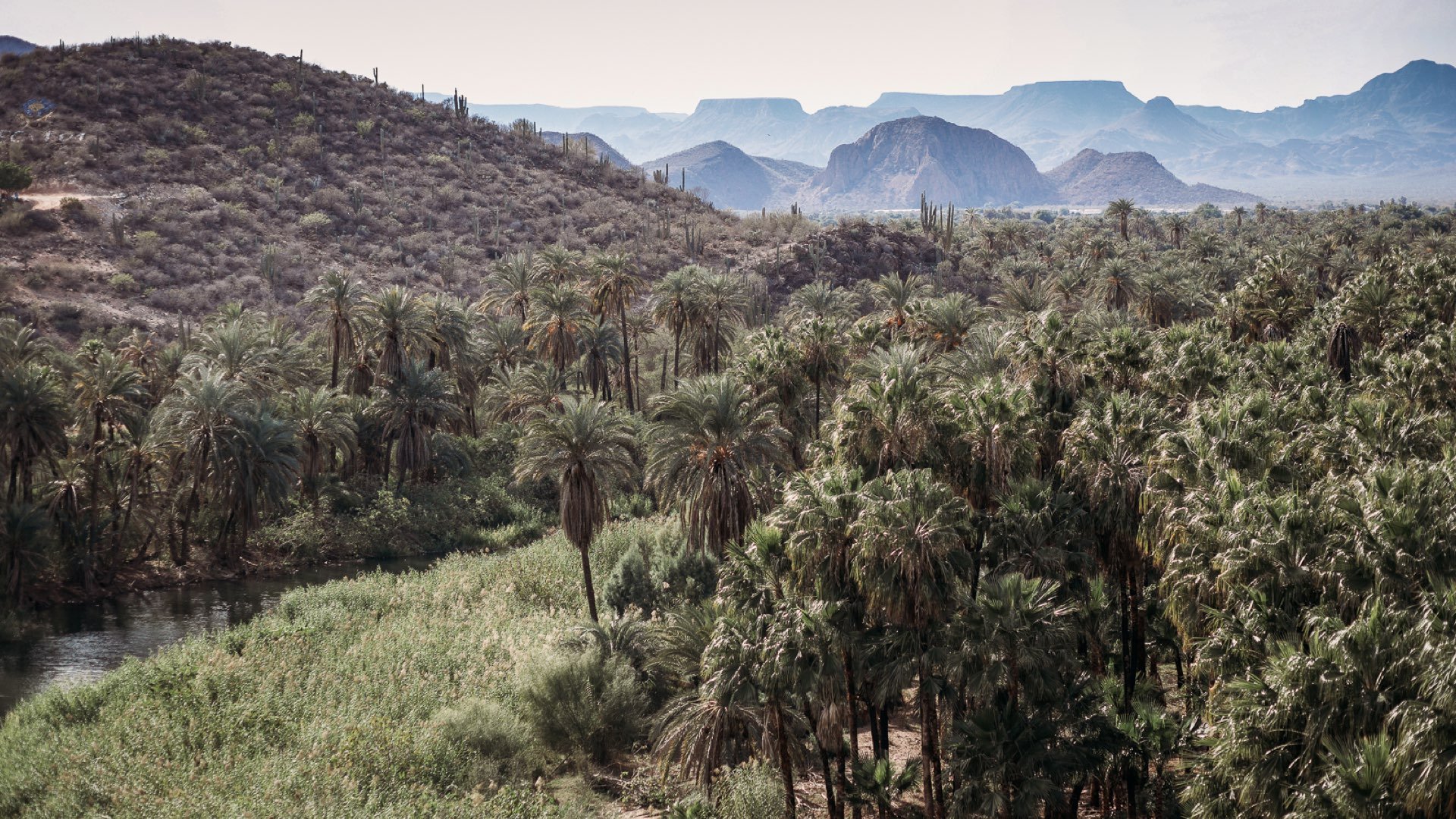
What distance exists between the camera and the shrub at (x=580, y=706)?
27.4 meters

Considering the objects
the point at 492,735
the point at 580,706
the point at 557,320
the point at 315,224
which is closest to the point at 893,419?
the point at 580,706

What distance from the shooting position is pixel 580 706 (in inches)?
1083

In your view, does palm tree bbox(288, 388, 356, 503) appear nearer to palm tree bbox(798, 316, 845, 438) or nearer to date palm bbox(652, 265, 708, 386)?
date palm bbox(652, 265, 708, 386)

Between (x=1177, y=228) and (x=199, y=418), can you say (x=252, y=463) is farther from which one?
(x=1177, y=228)

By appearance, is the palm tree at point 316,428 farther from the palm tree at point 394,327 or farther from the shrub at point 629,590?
the shrub at point 629,590

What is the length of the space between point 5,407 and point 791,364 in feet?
96.9

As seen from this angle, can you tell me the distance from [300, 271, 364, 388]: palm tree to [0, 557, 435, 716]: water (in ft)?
39.4

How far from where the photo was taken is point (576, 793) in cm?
2533

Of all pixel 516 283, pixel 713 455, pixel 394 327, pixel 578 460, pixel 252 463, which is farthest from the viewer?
pixel 516 283

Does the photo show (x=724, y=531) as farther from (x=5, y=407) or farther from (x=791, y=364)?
(x=5, y=407)

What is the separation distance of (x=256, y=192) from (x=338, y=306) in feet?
170

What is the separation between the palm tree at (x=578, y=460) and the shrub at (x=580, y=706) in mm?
3655

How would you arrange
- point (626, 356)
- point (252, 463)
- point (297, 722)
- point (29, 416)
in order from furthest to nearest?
point (626, 356), point (252, 463), point (29, 416), point (297, 722)

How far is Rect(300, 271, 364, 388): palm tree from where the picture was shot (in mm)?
47781
